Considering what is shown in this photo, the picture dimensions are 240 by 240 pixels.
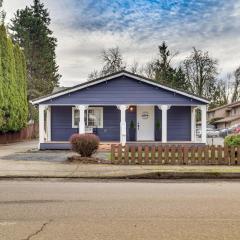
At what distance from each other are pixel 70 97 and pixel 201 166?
12881mm

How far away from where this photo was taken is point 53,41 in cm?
7731

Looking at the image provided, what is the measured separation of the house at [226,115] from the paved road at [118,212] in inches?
2729

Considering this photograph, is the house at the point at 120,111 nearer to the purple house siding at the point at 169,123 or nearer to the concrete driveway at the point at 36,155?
the purple house siding at the point at 169,123

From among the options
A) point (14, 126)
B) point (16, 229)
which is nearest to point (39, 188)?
point (16, 229)

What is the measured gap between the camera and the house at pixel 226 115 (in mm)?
80938

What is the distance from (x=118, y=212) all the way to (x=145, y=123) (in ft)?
76.2

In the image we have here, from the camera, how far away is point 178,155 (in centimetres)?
1939

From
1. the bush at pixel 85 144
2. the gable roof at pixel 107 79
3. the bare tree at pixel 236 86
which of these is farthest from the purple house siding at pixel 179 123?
the bare tree at pixel 236 86

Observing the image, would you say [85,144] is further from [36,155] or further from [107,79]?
[107,79]

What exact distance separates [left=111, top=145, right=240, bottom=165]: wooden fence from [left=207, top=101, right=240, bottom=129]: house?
2413 inches

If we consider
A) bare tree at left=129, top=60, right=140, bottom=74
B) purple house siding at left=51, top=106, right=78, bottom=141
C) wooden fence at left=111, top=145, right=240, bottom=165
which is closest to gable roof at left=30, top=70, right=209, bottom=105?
purple house siding at left=51, top=106, right=78, bottom=141

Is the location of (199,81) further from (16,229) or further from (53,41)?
(16,229)

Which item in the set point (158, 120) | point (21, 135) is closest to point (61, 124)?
point (158, 120)

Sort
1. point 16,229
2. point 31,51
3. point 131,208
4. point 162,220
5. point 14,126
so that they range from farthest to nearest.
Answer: point 31,51
point 14,126
point 131,208
point 162,220
point 16,229
